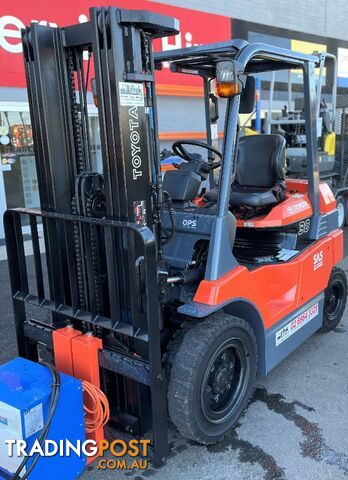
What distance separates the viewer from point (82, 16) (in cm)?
898

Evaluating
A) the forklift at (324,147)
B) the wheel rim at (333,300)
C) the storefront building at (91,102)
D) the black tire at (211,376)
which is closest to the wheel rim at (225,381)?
the black tire at (211,376)

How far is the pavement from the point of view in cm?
266

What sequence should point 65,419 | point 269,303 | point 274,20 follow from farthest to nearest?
1. point 274,20
2. point 269,303
3. point 65,419

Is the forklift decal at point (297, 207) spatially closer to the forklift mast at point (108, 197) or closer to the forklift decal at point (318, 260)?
the forklift decal at point (318, 260)

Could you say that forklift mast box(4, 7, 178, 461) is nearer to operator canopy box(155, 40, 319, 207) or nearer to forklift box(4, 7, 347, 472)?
forklift box(4, 7, 347, 472)

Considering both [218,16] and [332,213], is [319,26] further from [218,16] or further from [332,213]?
[332,213]

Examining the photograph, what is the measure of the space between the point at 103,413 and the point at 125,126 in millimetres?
1595

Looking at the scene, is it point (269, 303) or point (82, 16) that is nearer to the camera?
point (269, 303)

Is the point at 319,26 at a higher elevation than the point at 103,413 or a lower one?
higher

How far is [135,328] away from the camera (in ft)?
8.34

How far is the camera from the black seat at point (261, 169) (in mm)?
3900

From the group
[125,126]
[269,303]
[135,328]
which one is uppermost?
[125,126]

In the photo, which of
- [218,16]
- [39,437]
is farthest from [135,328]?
[218,16]

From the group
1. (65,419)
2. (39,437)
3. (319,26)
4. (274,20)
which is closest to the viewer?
(39,437)
